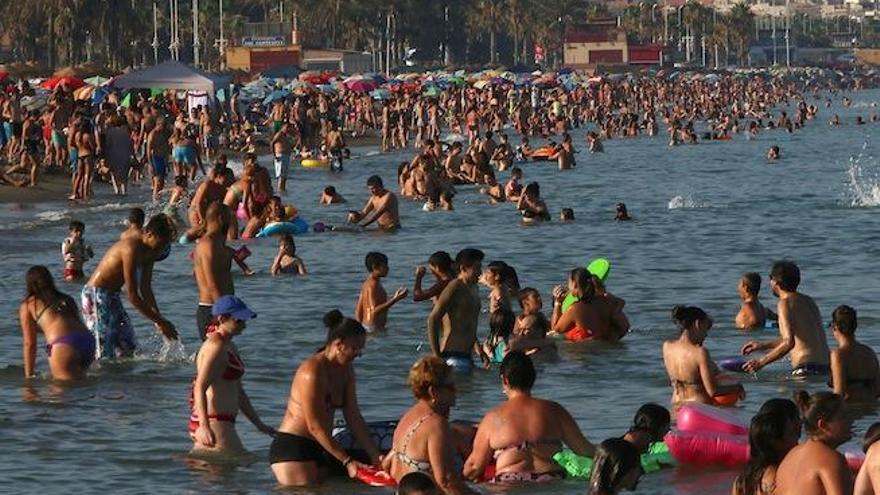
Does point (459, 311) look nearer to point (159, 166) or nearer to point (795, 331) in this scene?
point (795, 331)

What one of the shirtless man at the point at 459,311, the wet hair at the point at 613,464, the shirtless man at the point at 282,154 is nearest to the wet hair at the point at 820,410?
the wet hair at the point at 613,464

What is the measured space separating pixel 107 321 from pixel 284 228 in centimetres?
1273

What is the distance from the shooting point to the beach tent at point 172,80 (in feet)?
147

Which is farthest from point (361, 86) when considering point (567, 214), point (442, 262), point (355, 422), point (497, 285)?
point (355, 422)

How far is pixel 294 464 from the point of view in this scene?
10.5 meters

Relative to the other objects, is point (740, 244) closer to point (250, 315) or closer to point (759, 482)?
point (250, 315)

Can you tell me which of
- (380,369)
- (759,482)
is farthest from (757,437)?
(380,369)

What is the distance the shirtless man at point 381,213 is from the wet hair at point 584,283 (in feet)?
37.5

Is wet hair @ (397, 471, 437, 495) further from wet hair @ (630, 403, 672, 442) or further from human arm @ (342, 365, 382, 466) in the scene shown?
wet hair @ (630, 403, 672, 442)

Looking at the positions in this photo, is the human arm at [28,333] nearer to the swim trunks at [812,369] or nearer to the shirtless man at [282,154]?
the swim trunks at [812,369]

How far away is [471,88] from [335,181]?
152 feet

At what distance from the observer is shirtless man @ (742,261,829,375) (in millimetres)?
13695

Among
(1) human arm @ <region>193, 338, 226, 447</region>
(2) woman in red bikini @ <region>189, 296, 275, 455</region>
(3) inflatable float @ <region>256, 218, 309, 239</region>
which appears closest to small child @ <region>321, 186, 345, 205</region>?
(3) inflatable float @ <region>256, 218, 309, 239</region>

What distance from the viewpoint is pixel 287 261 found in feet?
75.7
